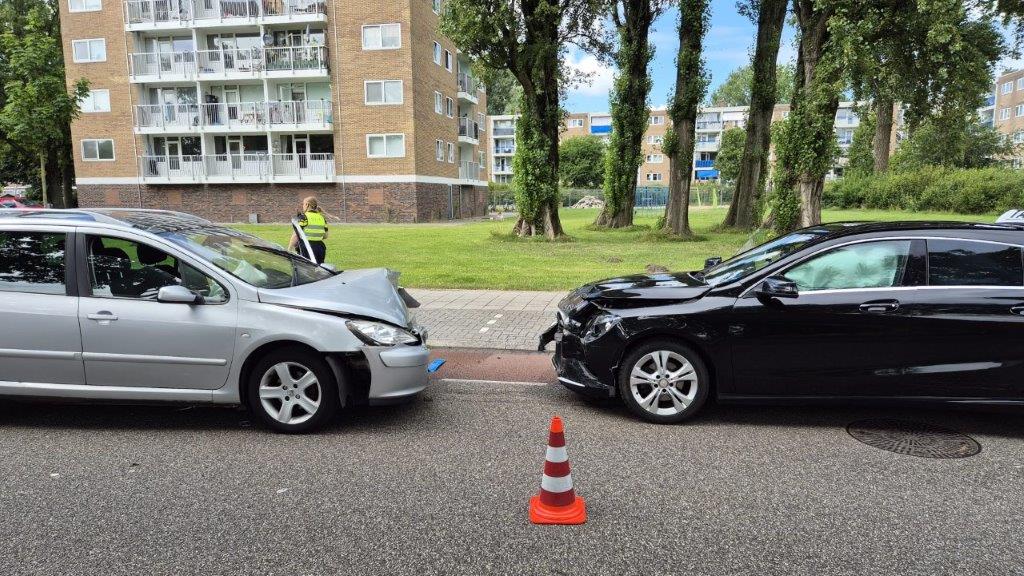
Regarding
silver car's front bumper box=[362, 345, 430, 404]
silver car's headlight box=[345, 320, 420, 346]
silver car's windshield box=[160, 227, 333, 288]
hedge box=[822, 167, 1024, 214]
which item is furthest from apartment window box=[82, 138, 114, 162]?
hedge box=[822, 167, 1024, 214]

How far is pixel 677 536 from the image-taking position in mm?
3297

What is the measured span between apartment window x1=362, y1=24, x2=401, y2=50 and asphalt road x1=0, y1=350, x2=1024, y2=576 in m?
32.4

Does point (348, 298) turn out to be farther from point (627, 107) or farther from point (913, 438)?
point (627, 107)

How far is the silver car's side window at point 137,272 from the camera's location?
15.6ft

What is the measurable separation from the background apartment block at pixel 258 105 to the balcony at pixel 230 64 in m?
0.07

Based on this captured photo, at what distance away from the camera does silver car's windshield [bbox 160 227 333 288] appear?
497 centimetres

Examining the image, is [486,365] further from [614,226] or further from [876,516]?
[614,226]

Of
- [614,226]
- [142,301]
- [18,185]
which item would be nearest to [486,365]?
[142,301]

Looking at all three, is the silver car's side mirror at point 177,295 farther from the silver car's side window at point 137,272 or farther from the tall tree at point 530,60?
the tall tree at point 530,60

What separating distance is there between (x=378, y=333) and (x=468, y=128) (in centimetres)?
4240

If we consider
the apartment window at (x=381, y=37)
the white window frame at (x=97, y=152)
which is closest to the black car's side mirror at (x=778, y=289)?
the apartment window at (x=381, y=37)

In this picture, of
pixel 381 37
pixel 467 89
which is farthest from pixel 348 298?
pixel 467 89

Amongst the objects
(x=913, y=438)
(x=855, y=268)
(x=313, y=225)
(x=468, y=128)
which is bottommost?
(x=913, y=438)

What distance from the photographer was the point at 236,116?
35719mm
